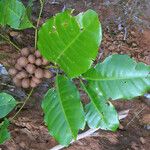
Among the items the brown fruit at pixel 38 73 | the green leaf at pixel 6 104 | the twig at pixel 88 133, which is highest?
the brown fruit at pixel 38 73

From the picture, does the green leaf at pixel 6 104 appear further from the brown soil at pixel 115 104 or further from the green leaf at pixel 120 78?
the green leaf at pixel 120 78

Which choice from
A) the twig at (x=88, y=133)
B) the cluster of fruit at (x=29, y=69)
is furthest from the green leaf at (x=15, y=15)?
the twig at (x=88, y=133)

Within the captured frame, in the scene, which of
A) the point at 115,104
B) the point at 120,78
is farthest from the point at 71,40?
the point at 115,104

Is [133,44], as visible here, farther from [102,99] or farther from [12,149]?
[12,149]

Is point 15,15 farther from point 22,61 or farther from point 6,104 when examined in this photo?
point 6,104

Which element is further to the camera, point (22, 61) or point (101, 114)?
point (22, 61)
